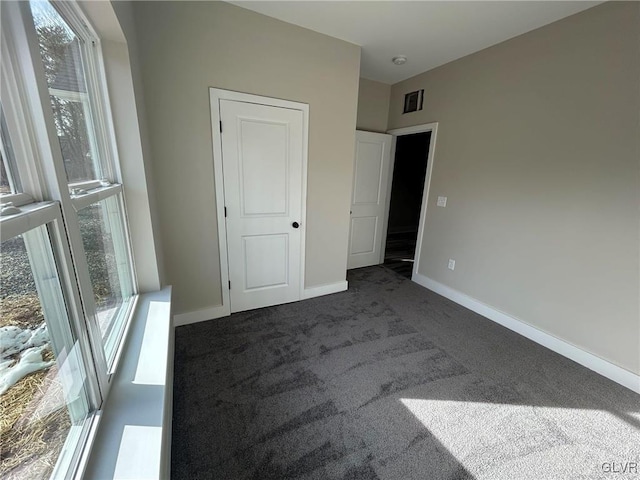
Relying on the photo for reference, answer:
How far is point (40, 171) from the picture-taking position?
26.3 inches

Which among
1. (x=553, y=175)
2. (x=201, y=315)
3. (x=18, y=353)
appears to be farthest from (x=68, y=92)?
(x=553, y=175)

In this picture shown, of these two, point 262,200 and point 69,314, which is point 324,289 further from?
point 69,314

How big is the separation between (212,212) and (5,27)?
1.78 meters

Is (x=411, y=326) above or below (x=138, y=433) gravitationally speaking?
below

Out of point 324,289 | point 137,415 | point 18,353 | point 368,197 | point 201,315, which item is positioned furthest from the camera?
point 368,197

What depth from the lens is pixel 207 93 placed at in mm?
2090

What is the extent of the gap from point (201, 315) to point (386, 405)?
1771 millimetres

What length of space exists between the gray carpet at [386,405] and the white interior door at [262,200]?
37 centimetres

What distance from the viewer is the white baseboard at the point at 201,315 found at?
2365 millimetres

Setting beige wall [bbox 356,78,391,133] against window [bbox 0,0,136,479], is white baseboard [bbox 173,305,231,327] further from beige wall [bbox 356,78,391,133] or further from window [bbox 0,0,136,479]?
beige wall [bbox 356,78,391,133]

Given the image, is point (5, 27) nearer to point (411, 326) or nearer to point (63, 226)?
point (63, 226)

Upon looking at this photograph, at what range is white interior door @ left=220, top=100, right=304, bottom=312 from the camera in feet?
7.52

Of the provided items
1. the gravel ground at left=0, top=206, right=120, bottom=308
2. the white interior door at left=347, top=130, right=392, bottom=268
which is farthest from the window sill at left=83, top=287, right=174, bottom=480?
the white interior door at left=347, top=130, right=392, bottom=268

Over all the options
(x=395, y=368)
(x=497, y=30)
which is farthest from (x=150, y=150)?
(x=497, y=30)
